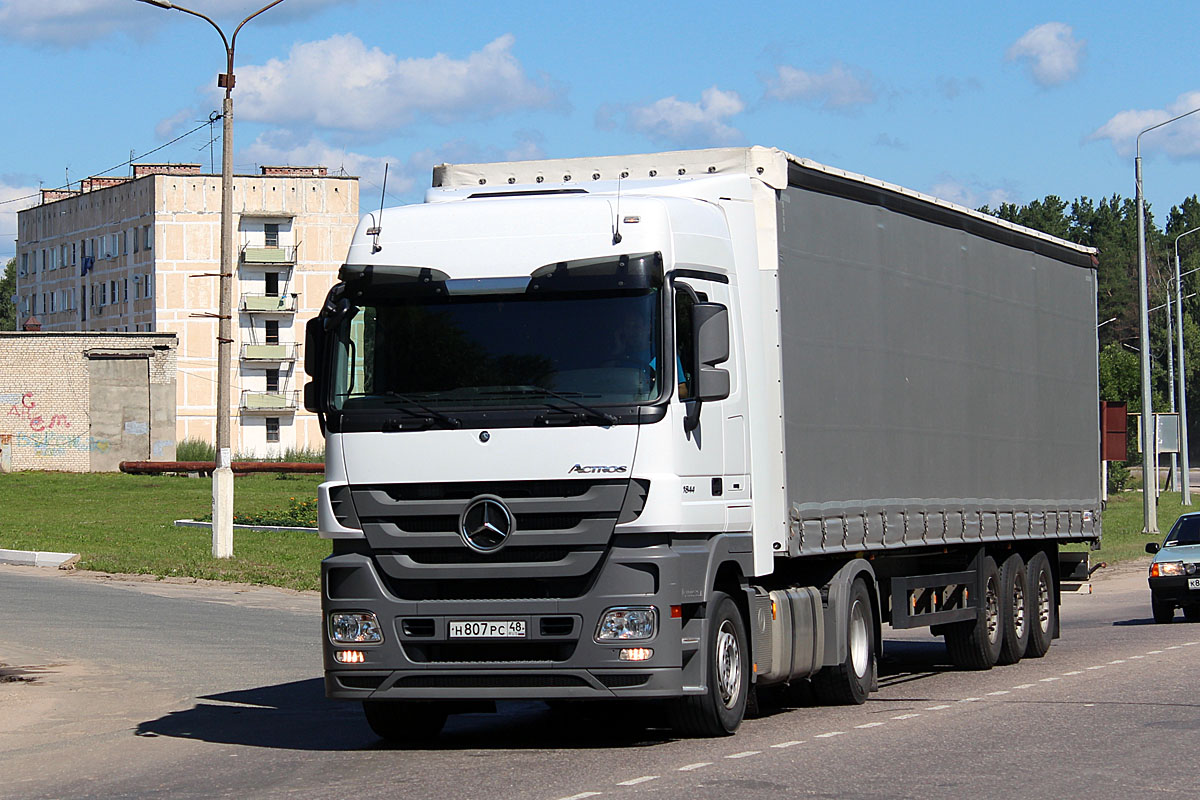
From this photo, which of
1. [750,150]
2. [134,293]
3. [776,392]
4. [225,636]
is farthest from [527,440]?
[134,293]

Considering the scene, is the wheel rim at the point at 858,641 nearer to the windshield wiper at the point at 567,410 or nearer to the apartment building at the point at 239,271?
the windshield wiper at the point at 567,410

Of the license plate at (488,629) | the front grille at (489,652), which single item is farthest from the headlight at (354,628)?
the license plate at (488,629)

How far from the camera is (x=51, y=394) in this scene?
80000 mm

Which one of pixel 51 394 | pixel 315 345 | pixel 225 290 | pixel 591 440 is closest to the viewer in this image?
pixel 591 440

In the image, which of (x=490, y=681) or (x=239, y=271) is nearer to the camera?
(x=490, y=681)

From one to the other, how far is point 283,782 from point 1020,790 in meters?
3.99

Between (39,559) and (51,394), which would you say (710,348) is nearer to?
(39,559)

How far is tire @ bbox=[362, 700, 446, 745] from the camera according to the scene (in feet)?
38.4

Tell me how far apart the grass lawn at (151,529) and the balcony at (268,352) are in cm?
4296

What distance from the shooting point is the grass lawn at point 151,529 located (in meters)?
28.9

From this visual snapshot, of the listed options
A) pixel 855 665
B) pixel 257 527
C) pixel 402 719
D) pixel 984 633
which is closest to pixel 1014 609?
pixel 984 633

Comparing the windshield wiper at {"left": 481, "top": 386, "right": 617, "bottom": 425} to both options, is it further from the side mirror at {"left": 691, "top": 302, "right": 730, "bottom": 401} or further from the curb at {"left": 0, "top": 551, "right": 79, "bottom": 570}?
the curb at {"left": 0, "top": 551, "right": 79, "bottom": 570}

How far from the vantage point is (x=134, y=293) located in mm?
109875

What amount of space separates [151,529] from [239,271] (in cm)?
7153
